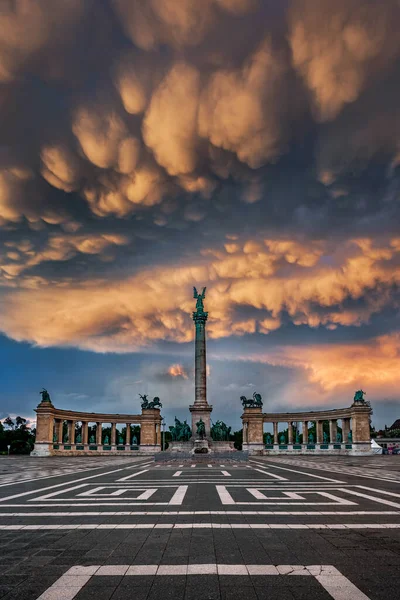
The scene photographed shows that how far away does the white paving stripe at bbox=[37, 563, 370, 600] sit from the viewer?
8.12 m

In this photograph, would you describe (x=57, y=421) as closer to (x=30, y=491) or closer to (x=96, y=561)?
(x=30, y=491)

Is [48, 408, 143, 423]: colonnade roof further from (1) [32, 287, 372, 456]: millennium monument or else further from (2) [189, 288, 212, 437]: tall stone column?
(2) [189, 288, 212, 437]: tall stone column

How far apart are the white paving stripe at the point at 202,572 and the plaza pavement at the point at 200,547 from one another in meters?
0.02

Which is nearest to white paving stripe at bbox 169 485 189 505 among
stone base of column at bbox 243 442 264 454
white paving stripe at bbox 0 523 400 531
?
white paving stripe at bbox 0 523 400 531

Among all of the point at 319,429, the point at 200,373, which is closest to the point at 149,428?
the point at 200,373

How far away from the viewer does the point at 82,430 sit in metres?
90.6

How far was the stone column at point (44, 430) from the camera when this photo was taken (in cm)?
Result: 7750

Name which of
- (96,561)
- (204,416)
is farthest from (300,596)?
(204,416)

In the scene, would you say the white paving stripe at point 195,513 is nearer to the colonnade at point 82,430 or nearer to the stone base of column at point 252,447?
the colonnade at point 82,430

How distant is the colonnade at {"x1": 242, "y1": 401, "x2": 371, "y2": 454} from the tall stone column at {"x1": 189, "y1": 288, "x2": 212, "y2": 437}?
13706 mm

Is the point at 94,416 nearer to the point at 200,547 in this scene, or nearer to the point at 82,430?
the point at 82,430

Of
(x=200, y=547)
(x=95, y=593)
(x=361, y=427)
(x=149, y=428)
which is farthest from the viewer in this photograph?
(x=149, y=428)

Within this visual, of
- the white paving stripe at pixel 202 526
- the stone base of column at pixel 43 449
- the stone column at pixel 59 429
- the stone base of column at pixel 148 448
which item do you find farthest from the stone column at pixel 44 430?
the white paving stripe at pixel 202 526

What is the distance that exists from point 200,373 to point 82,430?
26.4 m
